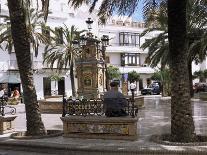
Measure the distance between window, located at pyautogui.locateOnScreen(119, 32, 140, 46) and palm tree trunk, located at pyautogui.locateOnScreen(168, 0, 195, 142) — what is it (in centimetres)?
5847

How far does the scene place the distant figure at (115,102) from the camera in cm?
1322

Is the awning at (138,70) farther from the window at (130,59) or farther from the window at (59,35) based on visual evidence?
the window at (59,35)

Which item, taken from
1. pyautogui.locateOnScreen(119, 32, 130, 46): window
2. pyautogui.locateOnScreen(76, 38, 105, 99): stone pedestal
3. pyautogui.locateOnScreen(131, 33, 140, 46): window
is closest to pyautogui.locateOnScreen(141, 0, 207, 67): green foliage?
pyautogui.locateOnScreen(76, 38, 105, 99): stone pedestal

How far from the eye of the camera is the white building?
2190 inches

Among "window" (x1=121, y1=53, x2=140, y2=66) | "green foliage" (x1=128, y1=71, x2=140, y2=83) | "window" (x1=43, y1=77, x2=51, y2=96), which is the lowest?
"window" (x1=43, y1=77, x2=51, y2=96)

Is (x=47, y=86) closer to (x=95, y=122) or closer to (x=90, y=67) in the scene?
(x=90, y=67)

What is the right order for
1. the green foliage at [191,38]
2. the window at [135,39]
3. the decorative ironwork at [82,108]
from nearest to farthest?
the decorative ironwork at [82,108], the green foliage at [191,38], the window at [135,39]

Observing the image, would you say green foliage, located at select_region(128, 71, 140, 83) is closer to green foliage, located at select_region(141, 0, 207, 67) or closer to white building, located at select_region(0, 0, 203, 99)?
white building, located at select_region(0, 0, 203, 99)

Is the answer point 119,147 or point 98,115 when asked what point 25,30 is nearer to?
point 98,115

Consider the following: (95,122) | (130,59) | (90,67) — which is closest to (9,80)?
(130,59)

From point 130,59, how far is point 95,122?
5975 cm

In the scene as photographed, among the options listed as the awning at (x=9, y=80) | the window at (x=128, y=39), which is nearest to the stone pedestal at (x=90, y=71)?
the awning at (x=9, y=80)

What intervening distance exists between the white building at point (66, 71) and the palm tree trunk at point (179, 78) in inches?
1440

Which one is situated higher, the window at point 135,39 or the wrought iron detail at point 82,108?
the window at point 135,39
